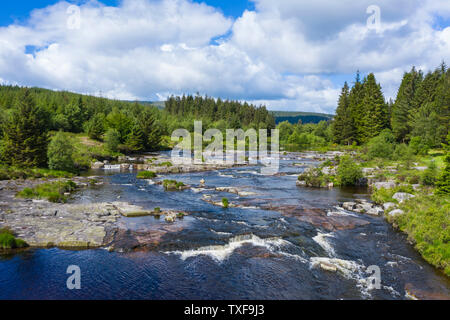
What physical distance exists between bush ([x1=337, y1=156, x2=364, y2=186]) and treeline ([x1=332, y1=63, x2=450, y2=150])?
27437 mm

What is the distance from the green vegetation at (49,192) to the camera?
28.5 metres

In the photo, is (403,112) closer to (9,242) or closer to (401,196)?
(401,196)

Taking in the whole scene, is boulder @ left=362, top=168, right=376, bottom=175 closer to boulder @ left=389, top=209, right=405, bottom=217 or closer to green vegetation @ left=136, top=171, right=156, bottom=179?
boulder @ left=389, top=209, right=405, bottom=217

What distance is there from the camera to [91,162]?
57.7 meters

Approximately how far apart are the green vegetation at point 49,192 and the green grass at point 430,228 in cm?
3068

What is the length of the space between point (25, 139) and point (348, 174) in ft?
157

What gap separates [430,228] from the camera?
19.2 m

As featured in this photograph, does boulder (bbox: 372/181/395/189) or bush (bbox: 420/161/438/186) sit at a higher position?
bush (bbox: 420/161/438/186)

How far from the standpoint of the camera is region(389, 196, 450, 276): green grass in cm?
1730

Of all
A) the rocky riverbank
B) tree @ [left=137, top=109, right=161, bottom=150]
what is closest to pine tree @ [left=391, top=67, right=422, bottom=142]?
tree @ [left=137, top=109, right=161, bottom=150]

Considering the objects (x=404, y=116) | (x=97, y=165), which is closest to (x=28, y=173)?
(x=97, y=165)
